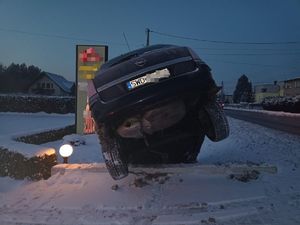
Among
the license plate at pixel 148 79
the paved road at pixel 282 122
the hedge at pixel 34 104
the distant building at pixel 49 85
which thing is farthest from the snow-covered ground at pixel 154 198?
the distant building at pixel 49 85

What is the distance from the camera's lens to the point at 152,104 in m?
4.24

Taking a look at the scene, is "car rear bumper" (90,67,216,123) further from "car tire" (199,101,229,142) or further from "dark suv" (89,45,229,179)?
"car tire" (199,101,229,142)

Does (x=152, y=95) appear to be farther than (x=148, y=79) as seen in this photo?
No

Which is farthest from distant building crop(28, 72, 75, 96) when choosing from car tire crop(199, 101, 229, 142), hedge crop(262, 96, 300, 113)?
car tire crop(199, 101, 229, 142)

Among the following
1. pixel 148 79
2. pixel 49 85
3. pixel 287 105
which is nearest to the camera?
pixel 148 79

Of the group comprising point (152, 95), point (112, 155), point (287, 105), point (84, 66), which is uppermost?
point (84, 66)

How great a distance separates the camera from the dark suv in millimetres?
4297

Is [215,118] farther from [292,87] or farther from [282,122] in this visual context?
[292,87]

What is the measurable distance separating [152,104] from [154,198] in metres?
1.24

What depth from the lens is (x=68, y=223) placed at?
13.2ft

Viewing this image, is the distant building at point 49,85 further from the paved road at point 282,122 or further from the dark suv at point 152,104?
the dark suv at point 152,104

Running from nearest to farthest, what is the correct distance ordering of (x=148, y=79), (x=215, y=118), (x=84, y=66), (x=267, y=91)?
(x=148, y=79), (x=215, y=118), (x=84, y=66), (x=267, y=91)

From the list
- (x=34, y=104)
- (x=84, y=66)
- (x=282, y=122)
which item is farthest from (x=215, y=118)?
(x=34, y=104)

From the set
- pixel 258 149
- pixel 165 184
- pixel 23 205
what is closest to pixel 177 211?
pixel 165 184
